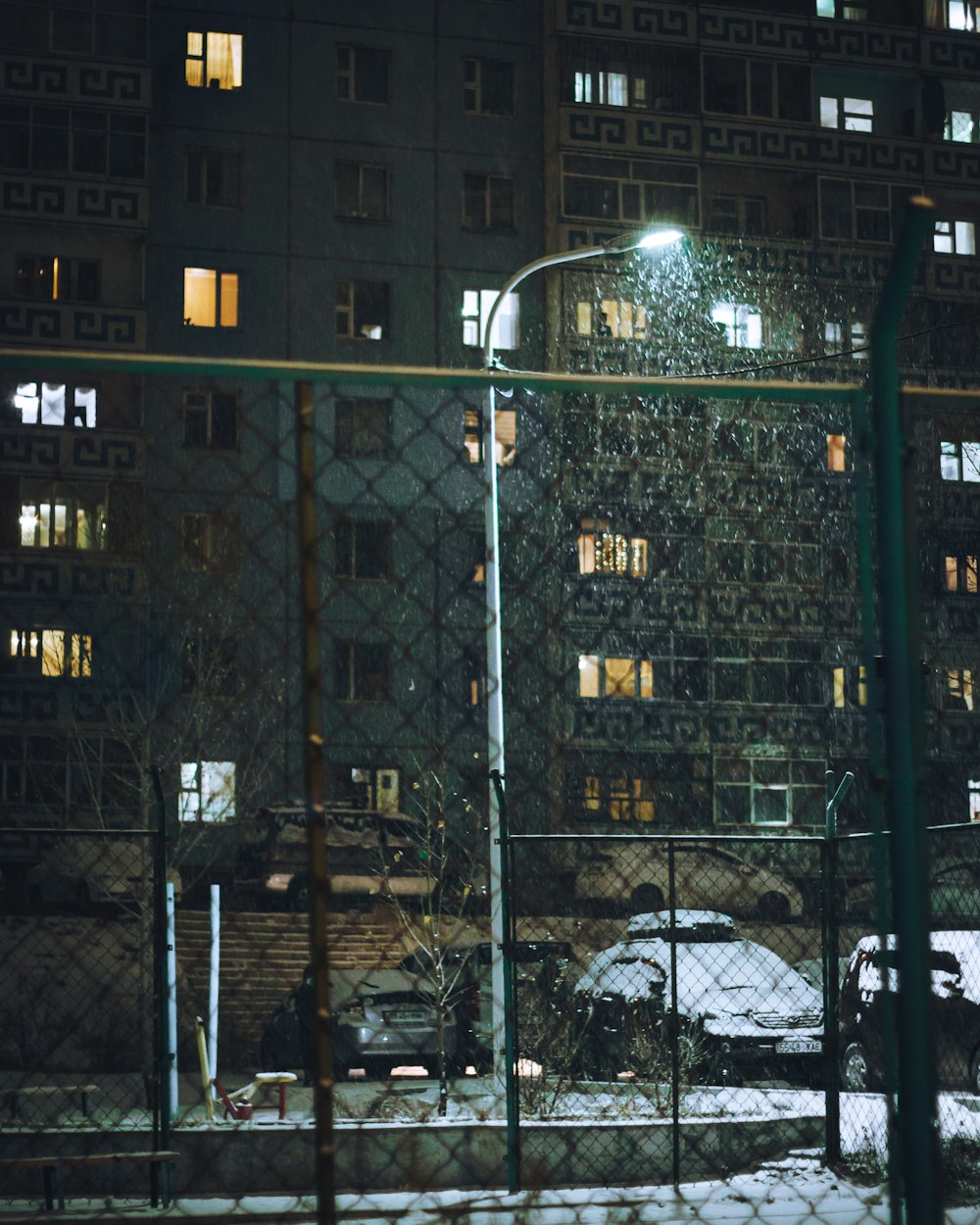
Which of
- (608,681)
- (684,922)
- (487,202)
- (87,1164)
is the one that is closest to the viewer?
(87,1164)

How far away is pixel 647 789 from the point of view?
115 ft

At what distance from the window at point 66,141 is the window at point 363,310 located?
5.57 metres

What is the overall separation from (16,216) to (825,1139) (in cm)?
3152

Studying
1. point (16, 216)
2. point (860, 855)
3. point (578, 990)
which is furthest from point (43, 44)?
point (578, 990)

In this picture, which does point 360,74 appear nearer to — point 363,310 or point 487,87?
point 487,87

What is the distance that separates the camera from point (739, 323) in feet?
130

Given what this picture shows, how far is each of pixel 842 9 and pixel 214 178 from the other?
17873 millimetres

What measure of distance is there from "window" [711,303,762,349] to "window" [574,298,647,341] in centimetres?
200

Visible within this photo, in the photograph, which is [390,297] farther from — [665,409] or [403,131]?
[665,409]

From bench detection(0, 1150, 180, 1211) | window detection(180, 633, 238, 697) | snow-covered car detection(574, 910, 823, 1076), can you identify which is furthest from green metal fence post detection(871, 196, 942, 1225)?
window detection(180, 633, 238, 697)

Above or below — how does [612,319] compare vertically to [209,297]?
below

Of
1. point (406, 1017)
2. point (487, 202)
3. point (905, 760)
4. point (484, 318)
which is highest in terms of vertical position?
point (487, 202)

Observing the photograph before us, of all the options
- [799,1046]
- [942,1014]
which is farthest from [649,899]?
[942,1014]

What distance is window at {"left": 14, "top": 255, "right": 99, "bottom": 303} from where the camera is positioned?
35.6 meters
